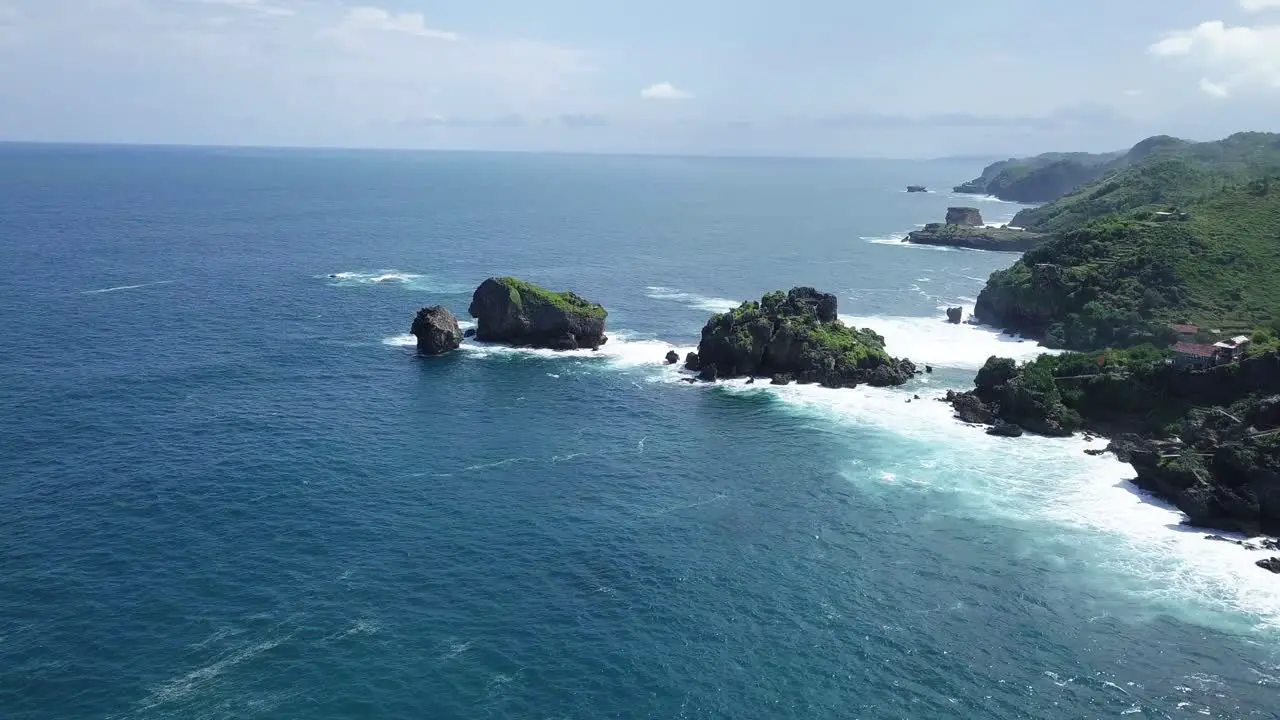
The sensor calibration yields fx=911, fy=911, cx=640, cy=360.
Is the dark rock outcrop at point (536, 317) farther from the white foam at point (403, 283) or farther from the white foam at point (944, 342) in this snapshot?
the white foam at point (944, 342)

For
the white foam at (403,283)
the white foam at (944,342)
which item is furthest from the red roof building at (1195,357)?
the white foam at (403,283)

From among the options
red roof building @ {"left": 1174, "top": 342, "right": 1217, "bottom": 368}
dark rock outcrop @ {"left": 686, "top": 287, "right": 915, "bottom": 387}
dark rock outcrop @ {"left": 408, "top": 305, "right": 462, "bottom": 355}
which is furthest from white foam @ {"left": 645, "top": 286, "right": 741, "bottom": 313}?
red roof building @ {"left": 1174, "top": 342, "right": 1217, "bottom": 368}

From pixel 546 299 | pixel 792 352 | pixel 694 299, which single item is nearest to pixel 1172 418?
pixel 792 352

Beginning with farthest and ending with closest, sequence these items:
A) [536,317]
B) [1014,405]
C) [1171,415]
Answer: [536,317]
[1014,405]
[1171,415]

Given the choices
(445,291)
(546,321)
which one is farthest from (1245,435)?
(445,291)

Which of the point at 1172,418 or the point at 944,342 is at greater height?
the point at 944,342

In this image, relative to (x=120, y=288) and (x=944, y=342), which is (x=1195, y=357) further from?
(x=120, y=288)
